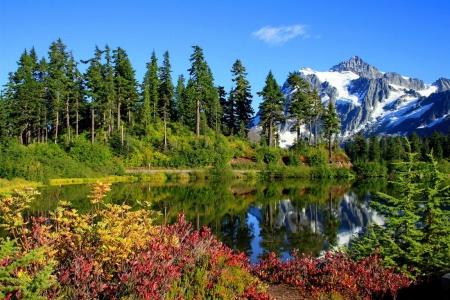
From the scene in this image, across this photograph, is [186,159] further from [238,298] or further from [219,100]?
[238,298]

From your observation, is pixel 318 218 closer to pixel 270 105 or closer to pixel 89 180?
pixel 89 180

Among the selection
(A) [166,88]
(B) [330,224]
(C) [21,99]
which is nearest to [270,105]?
(A) [166,88]

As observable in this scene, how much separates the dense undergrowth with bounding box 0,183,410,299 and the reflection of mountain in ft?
24.9

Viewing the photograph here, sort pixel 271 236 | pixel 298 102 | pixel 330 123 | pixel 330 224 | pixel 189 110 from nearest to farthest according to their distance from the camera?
pixel 271 236
pixel 330 224
pixel 298 102
pixel 189 110
pixel 330 123

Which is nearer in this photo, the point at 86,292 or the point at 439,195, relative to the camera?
the point at 86,292

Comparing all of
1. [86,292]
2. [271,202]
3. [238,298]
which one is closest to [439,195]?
[238,298]

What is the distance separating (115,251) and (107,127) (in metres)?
52.9

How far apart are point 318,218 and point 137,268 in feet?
64.0

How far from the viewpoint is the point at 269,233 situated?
59.8ft

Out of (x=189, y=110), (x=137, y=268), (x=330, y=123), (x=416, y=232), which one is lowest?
(x=416, y=232)

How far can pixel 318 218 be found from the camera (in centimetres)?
2272

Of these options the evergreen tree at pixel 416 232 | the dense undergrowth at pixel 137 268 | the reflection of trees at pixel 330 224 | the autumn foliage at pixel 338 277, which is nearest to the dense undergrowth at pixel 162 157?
the reflection of trees at pixel 330 224

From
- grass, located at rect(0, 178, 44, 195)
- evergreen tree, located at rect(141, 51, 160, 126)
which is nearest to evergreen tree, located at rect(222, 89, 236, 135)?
evergreen tree, located at rect(141, 51, 160, 126)

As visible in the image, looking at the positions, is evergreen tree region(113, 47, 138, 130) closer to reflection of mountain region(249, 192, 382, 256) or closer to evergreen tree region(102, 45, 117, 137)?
evergreen tree region(102, 45, 117, 137)
